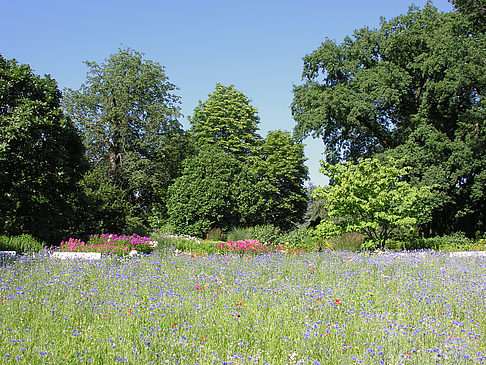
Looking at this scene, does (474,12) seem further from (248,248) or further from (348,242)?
(248,248)

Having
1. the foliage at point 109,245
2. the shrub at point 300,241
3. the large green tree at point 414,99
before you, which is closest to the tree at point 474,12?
the large green tree at point 414,99

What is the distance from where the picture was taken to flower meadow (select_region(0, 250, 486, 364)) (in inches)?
146

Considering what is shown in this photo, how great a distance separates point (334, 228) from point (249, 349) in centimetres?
1035

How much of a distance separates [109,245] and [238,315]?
8099 millimetres

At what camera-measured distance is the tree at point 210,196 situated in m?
20.6

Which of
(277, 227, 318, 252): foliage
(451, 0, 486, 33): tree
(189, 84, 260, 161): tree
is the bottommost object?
(277, 227, 318, 252): foliage

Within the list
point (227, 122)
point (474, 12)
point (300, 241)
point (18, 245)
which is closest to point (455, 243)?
point (300, 241)

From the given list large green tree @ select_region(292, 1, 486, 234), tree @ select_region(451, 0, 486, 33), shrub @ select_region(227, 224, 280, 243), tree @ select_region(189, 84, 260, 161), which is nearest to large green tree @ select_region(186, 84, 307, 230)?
tree @ select_region(189, 84, 260, 161)

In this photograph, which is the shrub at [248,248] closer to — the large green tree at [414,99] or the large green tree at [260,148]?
the large green tree at [414,99]

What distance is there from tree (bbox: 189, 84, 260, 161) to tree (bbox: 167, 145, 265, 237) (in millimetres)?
8792

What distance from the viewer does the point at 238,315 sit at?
185 inches

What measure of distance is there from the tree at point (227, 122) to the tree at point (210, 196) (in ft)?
28.8

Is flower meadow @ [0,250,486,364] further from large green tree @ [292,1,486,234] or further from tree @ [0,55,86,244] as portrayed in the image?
large green tree @ [292,1,486,234]

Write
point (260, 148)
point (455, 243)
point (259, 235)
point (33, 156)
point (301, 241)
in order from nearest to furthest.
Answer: point (33, 156)
point (301, 241)
point (259, 235)
point (455, 243)
point (260, 148)
